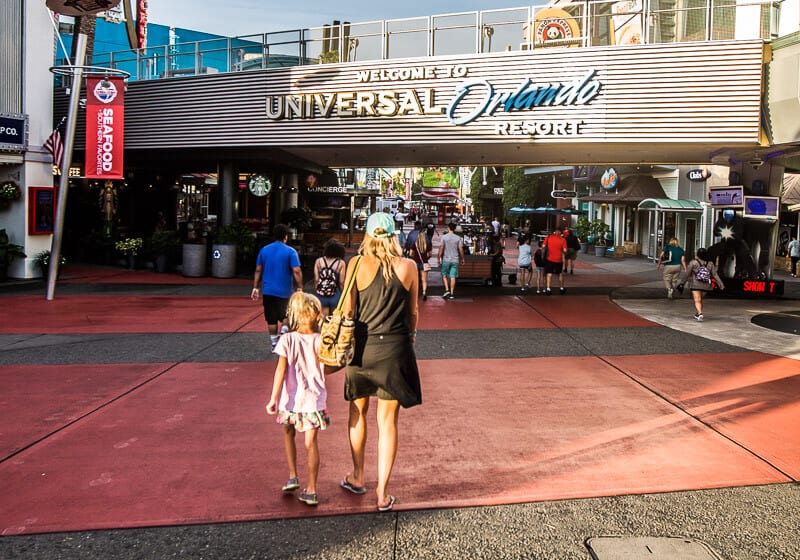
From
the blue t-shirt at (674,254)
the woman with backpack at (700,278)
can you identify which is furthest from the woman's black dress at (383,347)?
the blue t-shirt at (674,254)

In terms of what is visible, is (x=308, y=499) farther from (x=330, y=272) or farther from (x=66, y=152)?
(x=66, y=152)

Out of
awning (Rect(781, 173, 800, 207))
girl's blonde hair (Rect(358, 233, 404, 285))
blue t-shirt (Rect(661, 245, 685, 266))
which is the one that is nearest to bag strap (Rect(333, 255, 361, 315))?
girl's blonde hair (Rect(358, 233, 404, 285))

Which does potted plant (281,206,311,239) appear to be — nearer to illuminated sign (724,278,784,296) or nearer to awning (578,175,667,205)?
awning (578,175,667,205)

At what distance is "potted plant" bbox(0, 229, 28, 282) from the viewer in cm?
1794

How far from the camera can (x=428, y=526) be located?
457cm

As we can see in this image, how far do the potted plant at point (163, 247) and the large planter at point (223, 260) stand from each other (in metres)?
1.71

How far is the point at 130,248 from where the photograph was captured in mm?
21812

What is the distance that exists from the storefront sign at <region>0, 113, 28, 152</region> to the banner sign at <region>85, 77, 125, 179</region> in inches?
80.8

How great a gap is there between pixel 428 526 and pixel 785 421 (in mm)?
4197

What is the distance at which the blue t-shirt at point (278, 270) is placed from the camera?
9094 mm

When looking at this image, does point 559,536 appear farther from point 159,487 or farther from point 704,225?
point 704,225

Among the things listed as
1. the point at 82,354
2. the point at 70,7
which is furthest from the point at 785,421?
the point at 70,7

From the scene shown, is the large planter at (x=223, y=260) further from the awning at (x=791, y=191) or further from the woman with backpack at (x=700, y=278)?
the awning at (x=791, y=191)

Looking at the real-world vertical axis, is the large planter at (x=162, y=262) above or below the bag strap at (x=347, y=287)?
below
